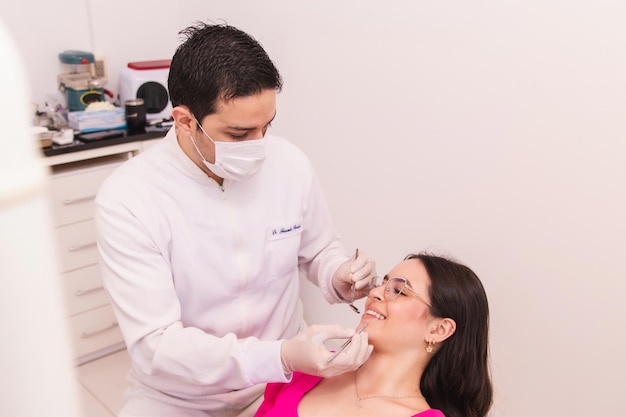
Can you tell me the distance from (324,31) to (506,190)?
106cm

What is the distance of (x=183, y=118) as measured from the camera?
1686 mm

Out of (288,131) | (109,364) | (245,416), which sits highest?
(288,131)

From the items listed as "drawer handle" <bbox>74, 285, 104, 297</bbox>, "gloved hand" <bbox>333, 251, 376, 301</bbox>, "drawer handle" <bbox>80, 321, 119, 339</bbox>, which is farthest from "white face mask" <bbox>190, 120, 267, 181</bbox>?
"drawer handle" <bbox>80, 321, 119, 339</bbox>

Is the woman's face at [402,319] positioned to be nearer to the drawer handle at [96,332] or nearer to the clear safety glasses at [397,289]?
the clear safety glasses at [397,289]

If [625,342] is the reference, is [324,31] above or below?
above

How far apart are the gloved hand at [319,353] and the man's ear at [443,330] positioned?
0.21 meters

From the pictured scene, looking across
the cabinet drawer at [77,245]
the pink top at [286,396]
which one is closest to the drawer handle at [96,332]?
the cabinet drawer at [77,245]

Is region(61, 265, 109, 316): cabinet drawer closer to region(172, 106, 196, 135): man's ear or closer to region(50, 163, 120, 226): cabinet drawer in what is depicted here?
region(50, 163, 120, 226): cabinet drawer

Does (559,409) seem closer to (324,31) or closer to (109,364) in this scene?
(324,31)

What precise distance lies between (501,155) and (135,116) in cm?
177

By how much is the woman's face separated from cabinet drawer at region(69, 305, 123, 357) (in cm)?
184

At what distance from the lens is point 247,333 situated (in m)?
1.84

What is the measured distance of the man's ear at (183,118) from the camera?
1670 millimetres

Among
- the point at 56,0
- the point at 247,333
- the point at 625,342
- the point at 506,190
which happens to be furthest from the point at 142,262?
the point at 56,0
